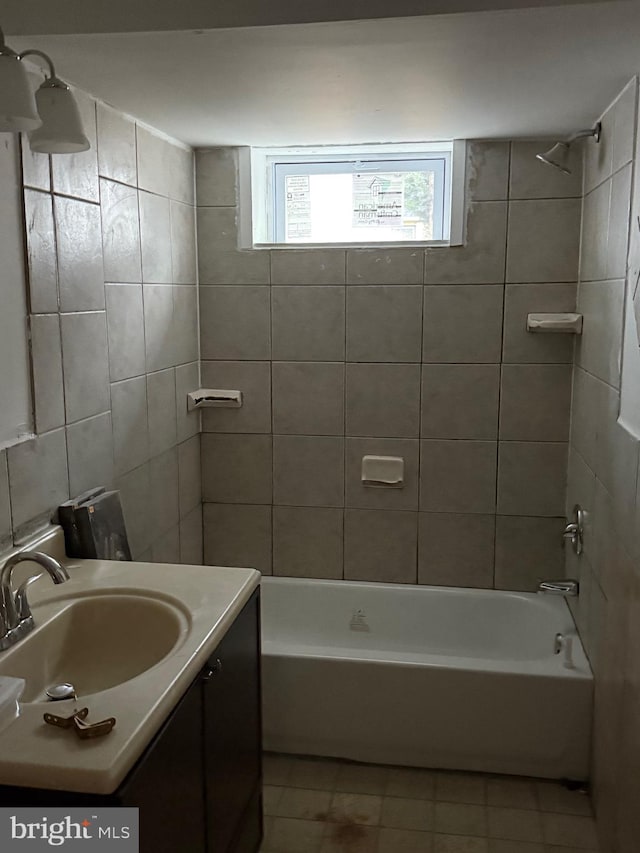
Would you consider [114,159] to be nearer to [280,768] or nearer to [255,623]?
[255,623]

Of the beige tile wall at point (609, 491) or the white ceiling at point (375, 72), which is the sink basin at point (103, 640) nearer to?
the beige tile wall at point (609, 491)

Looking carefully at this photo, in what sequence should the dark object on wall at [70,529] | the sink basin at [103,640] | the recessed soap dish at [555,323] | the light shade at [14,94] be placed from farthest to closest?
the recessed soap dish at [555,323], the dark object on wall at [70,529], the sink basin at [103,640], the light shade at [14,94]

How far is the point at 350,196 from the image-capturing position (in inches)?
127

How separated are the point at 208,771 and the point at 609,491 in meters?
1.33

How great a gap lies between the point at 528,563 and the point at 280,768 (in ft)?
4.05

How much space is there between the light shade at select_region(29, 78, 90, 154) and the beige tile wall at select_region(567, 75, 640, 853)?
4.64ft

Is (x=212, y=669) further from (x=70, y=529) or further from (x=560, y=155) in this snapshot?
(x=560, y=155)

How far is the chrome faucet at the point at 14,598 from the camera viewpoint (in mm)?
1625

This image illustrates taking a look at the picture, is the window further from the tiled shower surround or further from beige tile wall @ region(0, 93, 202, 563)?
beige tile wall @ region(0, 93, 202, 563)

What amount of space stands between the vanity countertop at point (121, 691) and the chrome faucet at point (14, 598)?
0.18 ft

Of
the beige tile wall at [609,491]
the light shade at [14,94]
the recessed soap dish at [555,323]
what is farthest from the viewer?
the recessed soap dish at [555,323]

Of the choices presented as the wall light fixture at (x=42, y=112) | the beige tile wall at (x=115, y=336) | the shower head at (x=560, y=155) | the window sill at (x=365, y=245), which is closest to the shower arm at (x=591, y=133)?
the shower head at (x=560, y=155)

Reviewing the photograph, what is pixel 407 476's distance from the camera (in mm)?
3180

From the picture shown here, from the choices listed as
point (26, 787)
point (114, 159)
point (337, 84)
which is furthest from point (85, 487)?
point (337, 84)
